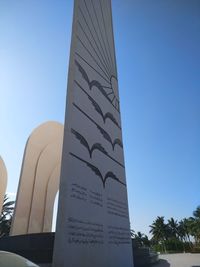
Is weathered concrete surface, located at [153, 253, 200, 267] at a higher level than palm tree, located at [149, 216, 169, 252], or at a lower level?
lower

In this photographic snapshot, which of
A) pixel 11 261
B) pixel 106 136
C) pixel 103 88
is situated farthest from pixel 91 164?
pixel 11 261

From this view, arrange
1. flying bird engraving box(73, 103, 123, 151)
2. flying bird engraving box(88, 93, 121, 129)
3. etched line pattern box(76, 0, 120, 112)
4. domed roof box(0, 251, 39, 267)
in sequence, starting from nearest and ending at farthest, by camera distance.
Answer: domed roof box(0, 251, 39, 267) → flying bird engraving box(73, 103, 123, 151) → flying bird engraving box(88, 93, 121, 129) → etched line pattern box(76, 0, 120, 112)

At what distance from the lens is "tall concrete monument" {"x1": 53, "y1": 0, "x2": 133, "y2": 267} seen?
7516 mm

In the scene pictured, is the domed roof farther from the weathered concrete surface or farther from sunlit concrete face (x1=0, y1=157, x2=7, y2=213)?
sunlit concrete face (x1=0, y1=157, x2=7, y2=213)

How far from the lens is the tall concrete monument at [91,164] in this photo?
752 centimetres

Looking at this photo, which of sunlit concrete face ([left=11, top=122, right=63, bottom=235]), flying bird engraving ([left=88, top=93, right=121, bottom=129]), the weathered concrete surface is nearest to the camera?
flying bird engraving ([left=88, top=93, right=121, bottom=129])

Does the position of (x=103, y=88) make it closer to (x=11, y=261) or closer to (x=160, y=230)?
(x=11, y=261)

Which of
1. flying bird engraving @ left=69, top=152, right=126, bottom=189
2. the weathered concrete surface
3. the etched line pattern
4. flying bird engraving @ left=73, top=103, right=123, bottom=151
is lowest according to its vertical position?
the weathered concrete surface

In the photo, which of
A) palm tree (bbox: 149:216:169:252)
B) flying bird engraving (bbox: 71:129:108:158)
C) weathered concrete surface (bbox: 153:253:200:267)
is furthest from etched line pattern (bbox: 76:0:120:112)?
palm tree (bbox: 149:216:169:252)

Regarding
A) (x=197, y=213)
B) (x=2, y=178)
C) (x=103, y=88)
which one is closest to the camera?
(x=103, y=88)

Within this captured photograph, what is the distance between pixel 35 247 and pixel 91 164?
3.87 meters

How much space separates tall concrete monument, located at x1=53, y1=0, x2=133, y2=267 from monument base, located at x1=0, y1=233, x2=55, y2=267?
236cm

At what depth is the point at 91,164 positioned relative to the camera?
943cm

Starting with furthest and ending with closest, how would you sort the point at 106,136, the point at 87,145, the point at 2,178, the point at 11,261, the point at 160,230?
the point at 160,230
the point at 2,178
the point at 106,136
the point at 87,145
the point at 11,261
